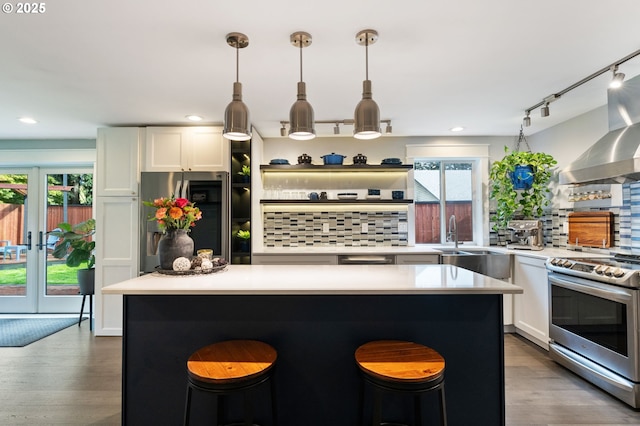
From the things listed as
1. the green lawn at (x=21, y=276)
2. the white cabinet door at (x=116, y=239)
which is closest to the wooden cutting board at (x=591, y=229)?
the white cabinet door at (x=116, y=239)

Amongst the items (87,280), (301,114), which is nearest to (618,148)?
(301,114)

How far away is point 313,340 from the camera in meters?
1.75

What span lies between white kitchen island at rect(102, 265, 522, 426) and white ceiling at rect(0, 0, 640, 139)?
1.42 metres

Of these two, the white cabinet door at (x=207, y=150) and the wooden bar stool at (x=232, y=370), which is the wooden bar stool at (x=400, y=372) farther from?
the white cabinet door at (x=207, y=150)

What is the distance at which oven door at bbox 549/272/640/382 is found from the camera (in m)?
2.18

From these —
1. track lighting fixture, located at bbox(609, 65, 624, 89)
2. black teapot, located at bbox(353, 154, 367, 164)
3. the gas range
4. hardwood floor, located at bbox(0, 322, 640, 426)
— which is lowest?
hardwood floor, located at bbox(0, 322, 640, 426)

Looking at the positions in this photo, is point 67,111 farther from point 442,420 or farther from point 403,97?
point 442,420

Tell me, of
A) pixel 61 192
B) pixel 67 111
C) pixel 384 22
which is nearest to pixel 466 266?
pixel 384 22

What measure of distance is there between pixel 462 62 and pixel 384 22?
2.61ft

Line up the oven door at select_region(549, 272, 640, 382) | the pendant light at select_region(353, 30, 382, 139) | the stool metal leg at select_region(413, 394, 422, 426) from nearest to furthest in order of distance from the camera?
1. the stool metal leg at select_region(413, 394, 422, 426)
2. the pendant light at select_region(353, 30, 382, 139)
3. the oven door at select_region(549, 272, 640, 382)

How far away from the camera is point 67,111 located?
3.23 meters

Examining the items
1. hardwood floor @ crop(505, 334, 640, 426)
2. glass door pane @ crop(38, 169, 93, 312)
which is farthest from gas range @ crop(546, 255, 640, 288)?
glass door pane @ crop(38, 169, 93, 312)

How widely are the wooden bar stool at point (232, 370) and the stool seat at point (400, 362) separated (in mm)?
435

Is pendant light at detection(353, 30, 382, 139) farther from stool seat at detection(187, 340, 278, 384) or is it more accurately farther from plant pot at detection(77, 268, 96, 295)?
plant pot at detection(77, 268, 96, 295)
